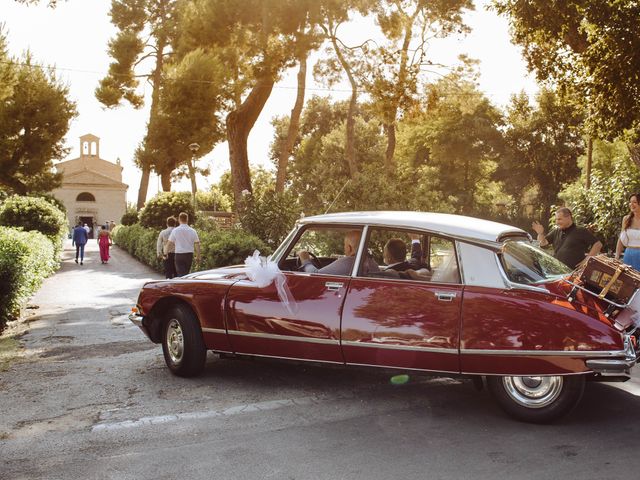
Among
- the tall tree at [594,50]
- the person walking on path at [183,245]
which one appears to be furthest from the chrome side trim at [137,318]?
the tall tree at [594,50]

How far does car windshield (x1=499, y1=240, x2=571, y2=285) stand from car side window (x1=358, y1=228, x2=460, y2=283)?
415 mm

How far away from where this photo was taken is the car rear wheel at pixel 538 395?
16.7 feet

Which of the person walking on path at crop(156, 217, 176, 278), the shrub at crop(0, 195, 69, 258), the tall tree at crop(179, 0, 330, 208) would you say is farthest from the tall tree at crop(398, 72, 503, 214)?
the person walking on path at crop(156, 217, 176, 278)

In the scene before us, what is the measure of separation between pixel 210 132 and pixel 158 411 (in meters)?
43.4

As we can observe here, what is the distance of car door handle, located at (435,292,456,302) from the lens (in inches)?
211

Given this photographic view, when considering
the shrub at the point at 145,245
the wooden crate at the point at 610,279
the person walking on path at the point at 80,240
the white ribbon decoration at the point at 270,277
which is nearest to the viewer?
the wooden crate at the point at 610,279

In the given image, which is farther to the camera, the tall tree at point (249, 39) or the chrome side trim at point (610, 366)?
the tall tree at point (249, 39)

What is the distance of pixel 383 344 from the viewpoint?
219 inches

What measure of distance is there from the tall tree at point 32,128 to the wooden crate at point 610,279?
4171 centimetres

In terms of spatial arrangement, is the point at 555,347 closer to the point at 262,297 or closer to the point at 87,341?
the point at 262,297

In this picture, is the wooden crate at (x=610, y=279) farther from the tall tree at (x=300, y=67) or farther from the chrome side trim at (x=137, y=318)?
the tall tree at (x=300, y=67)

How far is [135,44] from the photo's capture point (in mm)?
53000

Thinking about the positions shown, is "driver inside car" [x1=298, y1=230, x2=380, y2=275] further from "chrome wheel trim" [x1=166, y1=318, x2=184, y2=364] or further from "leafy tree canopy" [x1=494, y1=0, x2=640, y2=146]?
"leafy tree canopy" [x1=494, y1=0, x2=640, y2=146]

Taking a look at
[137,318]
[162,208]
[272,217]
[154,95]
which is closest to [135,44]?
[154,95]
